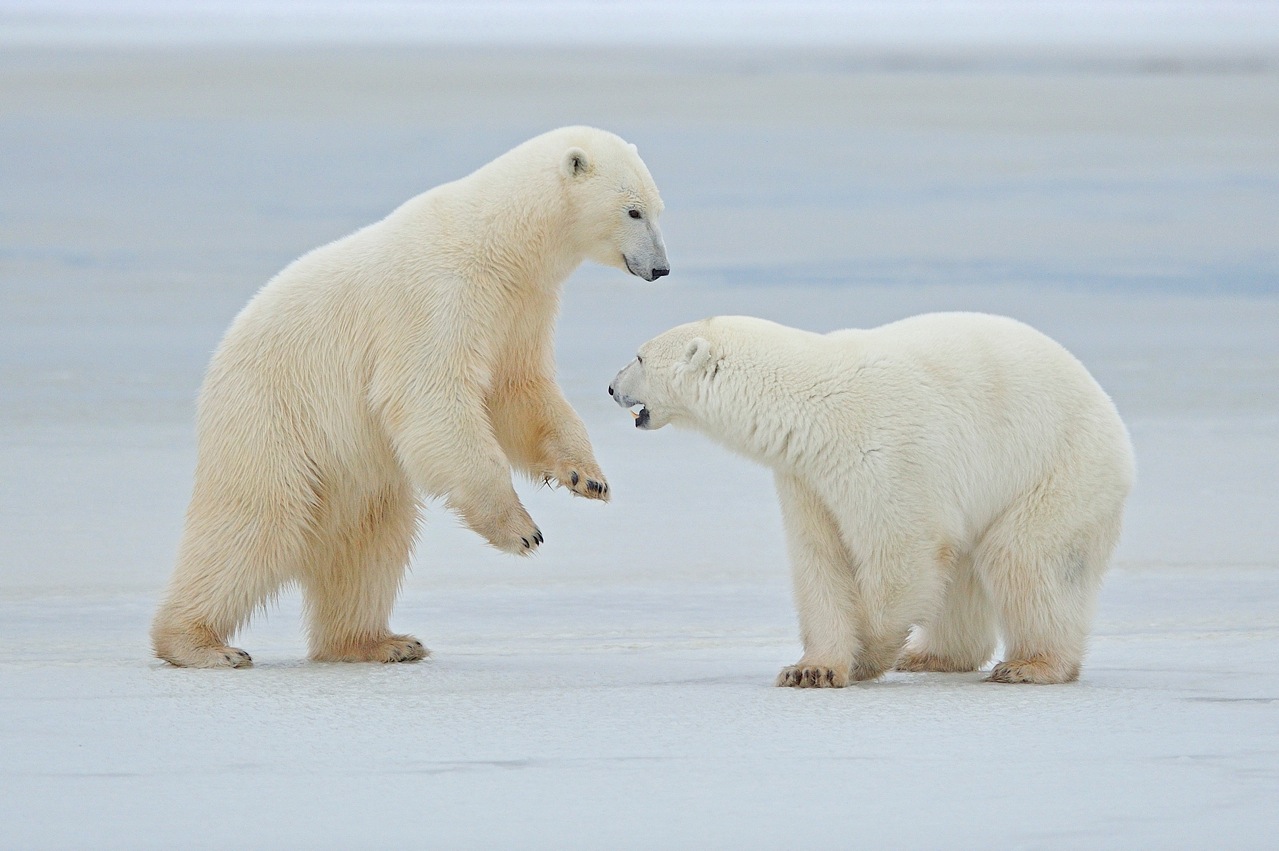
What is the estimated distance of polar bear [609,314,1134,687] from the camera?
3.76m

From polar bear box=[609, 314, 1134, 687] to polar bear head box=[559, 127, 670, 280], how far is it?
32 cm

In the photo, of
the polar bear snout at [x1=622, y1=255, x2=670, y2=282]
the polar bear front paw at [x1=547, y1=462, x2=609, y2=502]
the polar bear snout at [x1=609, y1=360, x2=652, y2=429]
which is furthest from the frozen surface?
the polar bear snout at [x1=622, y1=255, x2=670, y2=282]

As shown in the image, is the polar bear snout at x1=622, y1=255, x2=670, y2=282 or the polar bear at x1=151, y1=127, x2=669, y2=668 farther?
the polar bear snout at x1=622, y1=255, x2=670, y2=282

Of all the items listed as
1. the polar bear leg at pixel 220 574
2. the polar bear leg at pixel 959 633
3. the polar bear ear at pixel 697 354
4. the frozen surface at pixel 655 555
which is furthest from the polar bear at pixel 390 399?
the polar bear leg at pixel 959 633

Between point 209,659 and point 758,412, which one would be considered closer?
point 758,412

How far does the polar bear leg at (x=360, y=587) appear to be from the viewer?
4.32 metres

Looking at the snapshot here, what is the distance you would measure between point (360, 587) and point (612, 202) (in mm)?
1186

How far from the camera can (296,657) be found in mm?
4477

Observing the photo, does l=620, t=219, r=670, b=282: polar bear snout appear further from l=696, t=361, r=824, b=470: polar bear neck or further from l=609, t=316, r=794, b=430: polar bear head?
l=696, t=361, r=824, b=470: polar bear neck

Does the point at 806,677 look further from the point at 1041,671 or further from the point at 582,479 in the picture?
the point at 582,479

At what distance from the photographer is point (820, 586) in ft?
12.6

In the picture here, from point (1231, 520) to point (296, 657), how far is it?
316cm

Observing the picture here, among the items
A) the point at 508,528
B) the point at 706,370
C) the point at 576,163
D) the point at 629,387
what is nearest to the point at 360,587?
the point at 508,528

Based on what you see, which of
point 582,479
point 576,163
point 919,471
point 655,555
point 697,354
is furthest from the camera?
point 655,555
